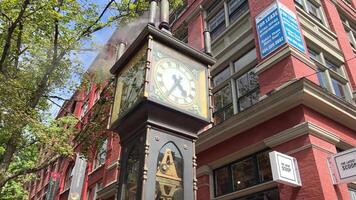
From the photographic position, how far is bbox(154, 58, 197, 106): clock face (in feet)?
10.4

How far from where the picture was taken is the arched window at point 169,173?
2693 mm

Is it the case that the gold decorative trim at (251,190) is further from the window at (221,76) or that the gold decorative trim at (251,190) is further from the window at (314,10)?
the window at (314,10)

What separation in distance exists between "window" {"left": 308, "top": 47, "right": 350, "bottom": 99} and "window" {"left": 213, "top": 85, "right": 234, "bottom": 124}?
9.14 feet

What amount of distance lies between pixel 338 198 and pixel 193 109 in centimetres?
482

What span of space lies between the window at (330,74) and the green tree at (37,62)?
17.1 feet

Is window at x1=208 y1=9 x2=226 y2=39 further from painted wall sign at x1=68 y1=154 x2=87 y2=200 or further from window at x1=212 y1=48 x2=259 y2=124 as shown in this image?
painted wall sign at x1=68 y1=154 x2=87 y2=200

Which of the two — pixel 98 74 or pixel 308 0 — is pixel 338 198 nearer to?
pixel 308 0

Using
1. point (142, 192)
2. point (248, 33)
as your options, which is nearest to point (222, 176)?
point (248, 33)

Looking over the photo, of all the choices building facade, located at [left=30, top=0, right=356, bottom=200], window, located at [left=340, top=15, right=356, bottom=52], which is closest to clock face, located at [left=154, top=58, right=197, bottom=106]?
building facade, located at [left=30, top=0, right=356, bottom=200]

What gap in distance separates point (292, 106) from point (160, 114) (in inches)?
207

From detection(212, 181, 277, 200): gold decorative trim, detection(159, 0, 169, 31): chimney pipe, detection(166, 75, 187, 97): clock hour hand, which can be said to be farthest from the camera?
detection(212, 181, 277, 200): gold decorative trim

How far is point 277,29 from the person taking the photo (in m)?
8.84

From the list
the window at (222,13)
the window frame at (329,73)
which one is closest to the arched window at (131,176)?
the window frame at (329,73)

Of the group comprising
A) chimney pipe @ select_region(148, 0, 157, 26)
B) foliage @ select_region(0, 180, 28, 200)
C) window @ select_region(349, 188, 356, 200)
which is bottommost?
window @ select_region(349, 188, 356, 200)
